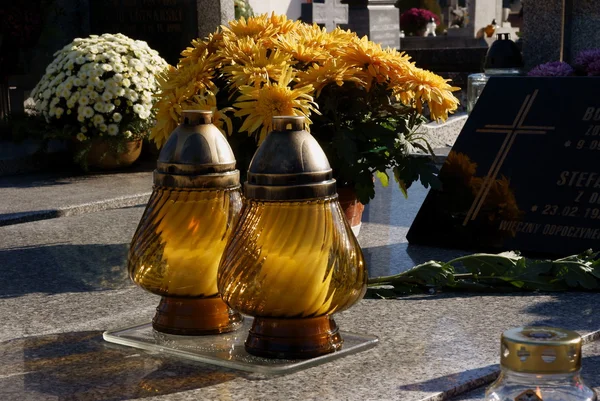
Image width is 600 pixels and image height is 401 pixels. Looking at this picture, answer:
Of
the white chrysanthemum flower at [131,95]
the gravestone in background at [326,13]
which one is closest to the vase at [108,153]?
the white chrysanthemum flower at [131,95]

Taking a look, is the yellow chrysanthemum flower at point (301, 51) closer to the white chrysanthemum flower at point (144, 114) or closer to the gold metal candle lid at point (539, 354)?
the gold metal candle lid at point (539, 354)

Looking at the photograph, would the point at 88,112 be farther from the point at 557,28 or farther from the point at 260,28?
the point at 557,28

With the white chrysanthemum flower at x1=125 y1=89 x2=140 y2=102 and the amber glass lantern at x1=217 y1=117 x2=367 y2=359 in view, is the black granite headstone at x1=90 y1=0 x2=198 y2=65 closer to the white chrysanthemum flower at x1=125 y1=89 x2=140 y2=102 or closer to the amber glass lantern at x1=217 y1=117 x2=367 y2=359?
the white chrysanthemum flower at x1=125 y1=89 x2=140 y2=102

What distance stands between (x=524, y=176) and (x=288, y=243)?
1.95 meters

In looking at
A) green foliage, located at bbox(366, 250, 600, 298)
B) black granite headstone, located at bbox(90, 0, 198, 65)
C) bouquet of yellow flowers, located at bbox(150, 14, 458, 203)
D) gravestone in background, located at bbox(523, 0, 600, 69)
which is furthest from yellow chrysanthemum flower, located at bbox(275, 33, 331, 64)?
gravestone in background, located at bbox(523, 0, 600, 69)

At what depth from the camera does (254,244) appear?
2.29 m

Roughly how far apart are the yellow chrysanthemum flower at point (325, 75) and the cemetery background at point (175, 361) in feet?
2.16

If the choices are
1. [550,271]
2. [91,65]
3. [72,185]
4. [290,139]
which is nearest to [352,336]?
[290,139]

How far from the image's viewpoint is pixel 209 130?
253 centimetres

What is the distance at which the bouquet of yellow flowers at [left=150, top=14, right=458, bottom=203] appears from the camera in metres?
3.61

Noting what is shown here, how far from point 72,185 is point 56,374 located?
12.9 feet

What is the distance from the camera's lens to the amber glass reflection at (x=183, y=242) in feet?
8.25

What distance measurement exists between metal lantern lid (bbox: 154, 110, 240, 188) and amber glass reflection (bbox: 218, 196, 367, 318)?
25 centimetres

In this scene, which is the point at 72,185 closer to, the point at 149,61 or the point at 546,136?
the point at 149,61
